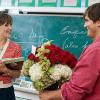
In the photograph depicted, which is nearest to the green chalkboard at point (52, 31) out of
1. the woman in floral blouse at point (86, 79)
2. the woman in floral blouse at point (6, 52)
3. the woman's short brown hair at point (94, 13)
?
the woman in floral blouse at point (6, 52)

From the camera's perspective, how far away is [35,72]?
1805 mm

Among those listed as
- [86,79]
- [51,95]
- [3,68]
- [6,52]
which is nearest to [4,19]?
[6,52]

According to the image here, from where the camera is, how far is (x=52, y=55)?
5.93ft

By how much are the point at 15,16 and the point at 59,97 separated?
6.83ft

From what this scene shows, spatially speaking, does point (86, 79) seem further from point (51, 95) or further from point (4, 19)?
point (4, 19)

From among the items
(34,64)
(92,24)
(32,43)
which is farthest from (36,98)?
(92,24)

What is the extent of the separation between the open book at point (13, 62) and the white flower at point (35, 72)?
56 centimetres

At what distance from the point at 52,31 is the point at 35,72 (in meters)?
1.59

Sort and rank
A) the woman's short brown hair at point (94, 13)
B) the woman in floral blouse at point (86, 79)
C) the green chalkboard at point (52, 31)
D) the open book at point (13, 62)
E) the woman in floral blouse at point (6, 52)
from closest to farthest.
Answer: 1. the woman in floral blouse at point (86, 79)
2. the woman's short brown hair at point (94, 13)
3. the open book at point (13, 62)
4. the woman in floral blouse at point (6, 52)
5. the green chalkboard at point (52, 31)

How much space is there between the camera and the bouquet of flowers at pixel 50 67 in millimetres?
1792

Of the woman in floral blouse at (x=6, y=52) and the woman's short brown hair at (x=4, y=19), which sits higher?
the woman's short brown hair at (x=4, y=19)

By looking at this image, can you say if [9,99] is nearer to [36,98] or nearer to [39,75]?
[36,98]

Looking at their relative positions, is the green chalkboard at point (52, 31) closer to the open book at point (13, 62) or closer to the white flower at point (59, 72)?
the open book at point (13, 62)

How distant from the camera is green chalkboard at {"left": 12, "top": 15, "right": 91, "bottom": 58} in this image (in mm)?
3158
